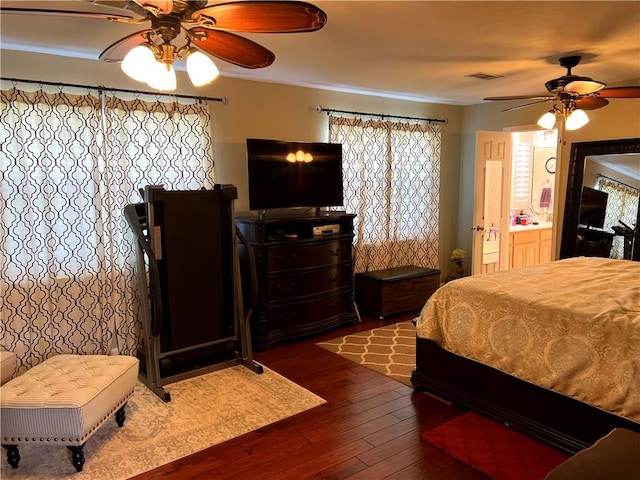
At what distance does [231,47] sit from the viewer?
209 centimetres

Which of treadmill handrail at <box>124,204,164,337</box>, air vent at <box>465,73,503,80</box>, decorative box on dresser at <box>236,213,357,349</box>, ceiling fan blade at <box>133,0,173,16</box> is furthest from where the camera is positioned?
air vent at <box>465,73,503,80</box>

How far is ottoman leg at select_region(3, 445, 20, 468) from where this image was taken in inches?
95.3

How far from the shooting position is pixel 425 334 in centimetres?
322

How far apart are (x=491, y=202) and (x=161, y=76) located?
4.65 meters

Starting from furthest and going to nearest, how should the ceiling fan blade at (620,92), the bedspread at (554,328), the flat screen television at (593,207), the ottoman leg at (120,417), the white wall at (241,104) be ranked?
the flat screen television at (593,207) < the white wall at (241,104) < the ceiling fan blade at (620,92) < the ottoman leg at (120,417) < the bedspread at (554,328)

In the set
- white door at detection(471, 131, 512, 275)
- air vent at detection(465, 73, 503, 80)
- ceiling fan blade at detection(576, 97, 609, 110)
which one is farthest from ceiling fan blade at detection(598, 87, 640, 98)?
white door at detection(471, 131, 512, 275)

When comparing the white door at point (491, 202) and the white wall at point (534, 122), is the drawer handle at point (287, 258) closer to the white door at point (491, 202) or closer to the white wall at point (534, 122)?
the white door at point (491, 202)

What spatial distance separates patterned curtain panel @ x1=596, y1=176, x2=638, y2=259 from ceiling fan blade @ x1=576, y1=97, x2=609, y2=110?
1310mm

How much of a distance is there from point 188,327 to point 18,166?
1669 millimetres

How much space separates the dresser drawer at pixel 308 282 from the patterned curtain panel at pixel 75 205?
3.89ft

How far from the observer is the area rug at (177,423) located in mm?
2473

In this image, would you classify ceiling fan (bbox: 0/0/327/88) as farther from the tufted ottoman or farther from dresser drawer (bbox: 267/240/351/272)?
dresser drawer (bbox: 267/240/351/272)

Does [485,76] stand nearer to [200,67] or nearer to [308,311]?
[308,311]

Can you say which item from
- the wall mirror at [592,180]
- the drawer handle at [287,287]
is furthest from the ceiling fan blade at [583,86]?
the drawer handle at [287,287]
